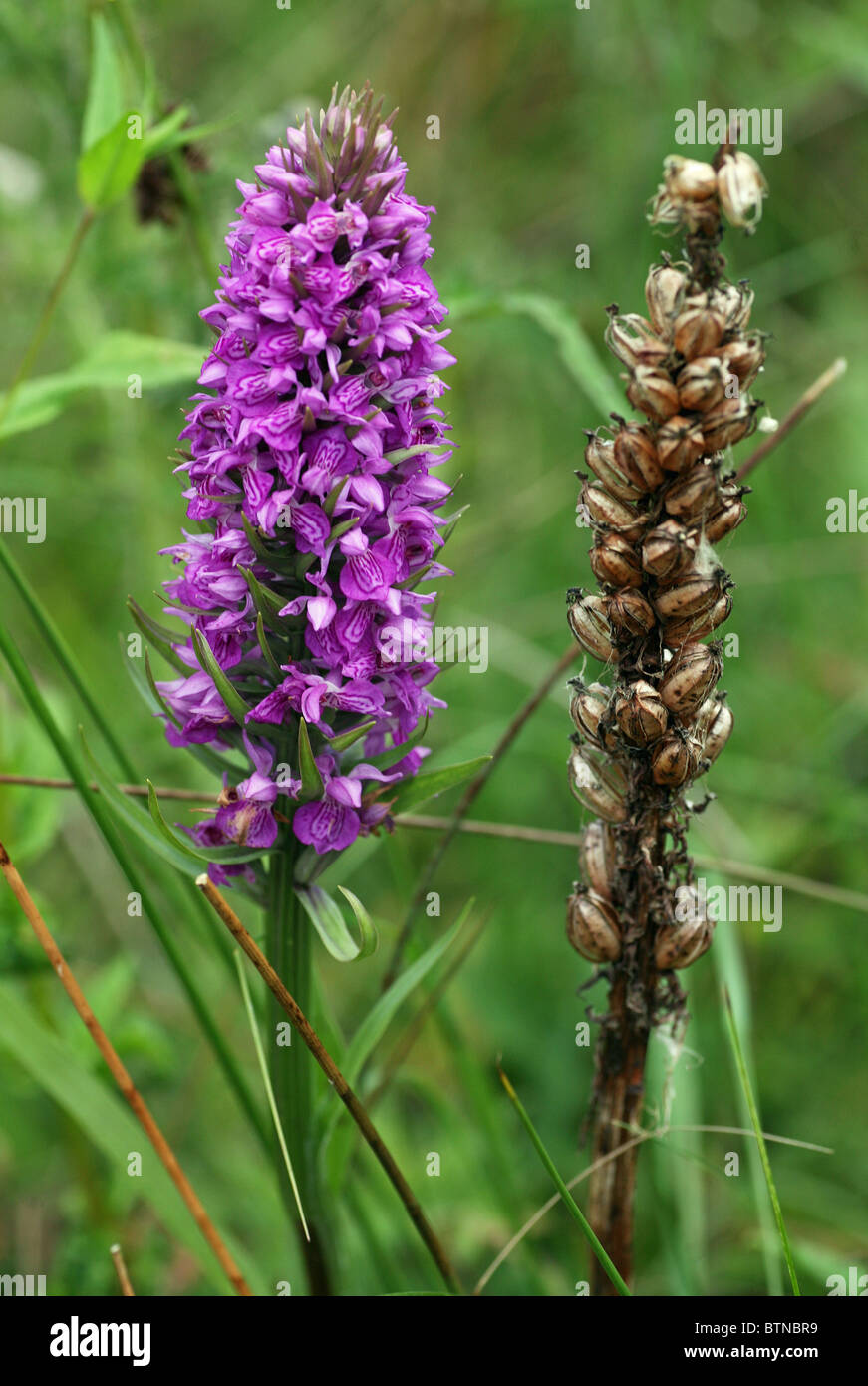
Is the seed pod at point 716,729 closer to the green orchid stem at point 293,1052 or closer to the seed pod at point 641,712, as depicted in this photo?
the seed pod at point 641,712

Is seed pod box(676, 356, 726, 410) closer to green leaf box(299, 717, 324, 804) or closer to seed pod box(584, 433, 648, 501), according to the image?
seed pod box(584, 433, 648, 501)

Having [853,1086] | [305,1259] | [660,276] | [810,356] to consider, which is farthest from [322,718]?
[810,356]

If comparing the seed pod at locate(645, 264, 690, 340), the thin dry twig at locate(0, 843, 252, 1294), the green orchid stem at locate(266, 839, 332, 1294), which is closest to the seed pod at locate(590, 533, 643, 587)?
the seed pod at locate(645, 264, 690, 340)

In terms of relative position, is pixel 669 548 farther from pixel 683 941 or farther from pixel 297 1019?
pixel 297 1019

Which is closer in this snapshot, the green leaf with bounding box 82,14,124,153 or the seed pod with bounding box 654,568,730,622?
the seed pod with bounding box 654,568,730,622

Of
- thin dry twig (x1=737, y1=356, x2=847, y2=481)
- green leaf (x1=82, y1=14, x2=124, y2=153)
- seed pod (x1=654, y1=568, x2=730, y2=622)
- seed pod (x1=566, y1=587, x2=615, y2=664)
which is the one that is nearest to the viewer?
seed pod (x1=654, y1=568, x2=730, y2=622)

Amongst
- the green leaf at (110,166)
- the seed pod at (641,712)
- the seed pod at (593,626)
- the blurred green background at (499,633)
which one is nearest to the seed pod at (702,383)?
the seed pod at (593,626)

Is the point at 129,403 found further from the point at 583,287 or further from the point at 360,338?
the point at 360,338
